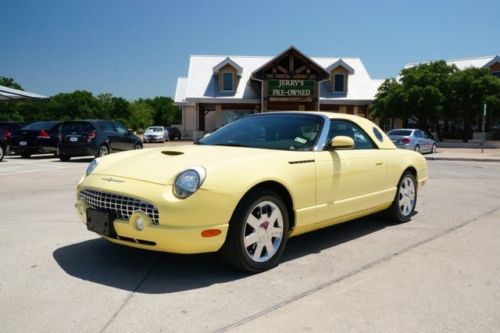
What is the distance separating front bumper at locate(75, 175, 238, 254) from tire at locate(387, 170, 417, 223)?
→ 299 centimetres

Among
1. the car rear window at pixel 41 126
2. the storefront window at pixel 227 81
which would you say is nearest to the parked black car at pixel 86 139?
the car rear window at pixel 41 126

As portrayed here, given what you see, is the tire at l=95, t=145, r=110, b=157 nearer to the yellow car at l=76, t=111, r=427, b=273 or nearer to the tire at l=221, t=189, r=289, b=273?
the yellow car at l=76, t=111, r=427, b=273

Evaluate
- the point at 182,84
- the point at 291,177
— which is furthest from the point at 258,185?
the point at 182,84

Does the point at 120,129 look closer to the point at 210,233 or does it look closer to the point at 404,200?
the point at 404,200

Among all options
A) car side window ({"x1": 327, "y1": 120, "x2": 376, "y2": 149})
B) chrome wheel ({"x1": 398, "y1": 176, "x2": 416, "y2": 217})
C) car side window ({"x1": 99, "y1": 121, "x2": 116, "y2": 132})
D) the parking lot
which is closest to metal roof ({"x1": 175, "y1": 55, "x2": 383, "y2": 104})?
car side window ({"x1": 99, "y1": 121, "x2": 116, "y2": 132})

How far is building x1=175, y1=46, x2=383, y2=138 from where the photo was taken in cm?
3300

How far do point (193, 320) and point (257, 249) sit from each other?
1.06 meters

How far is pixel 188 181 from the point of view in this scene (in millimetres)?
3463

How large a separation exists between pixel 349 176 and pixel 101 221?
2543mm

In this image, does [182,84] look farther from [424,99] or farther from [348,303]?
[348,303]

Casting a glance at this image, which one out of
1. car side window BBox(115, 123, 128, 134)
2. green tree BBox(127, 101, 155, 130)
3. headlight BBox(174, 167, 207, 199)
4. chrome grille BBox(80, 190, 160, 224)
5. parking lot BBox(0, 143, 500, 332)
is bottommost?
parking lot BBox(0, 143, 500, 332)

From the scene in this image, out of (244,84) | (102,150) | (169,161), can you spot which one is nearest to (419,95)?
(244,84)

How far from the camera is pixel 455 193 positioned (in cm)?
873

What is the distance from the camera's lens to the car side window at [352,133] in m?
4.91
